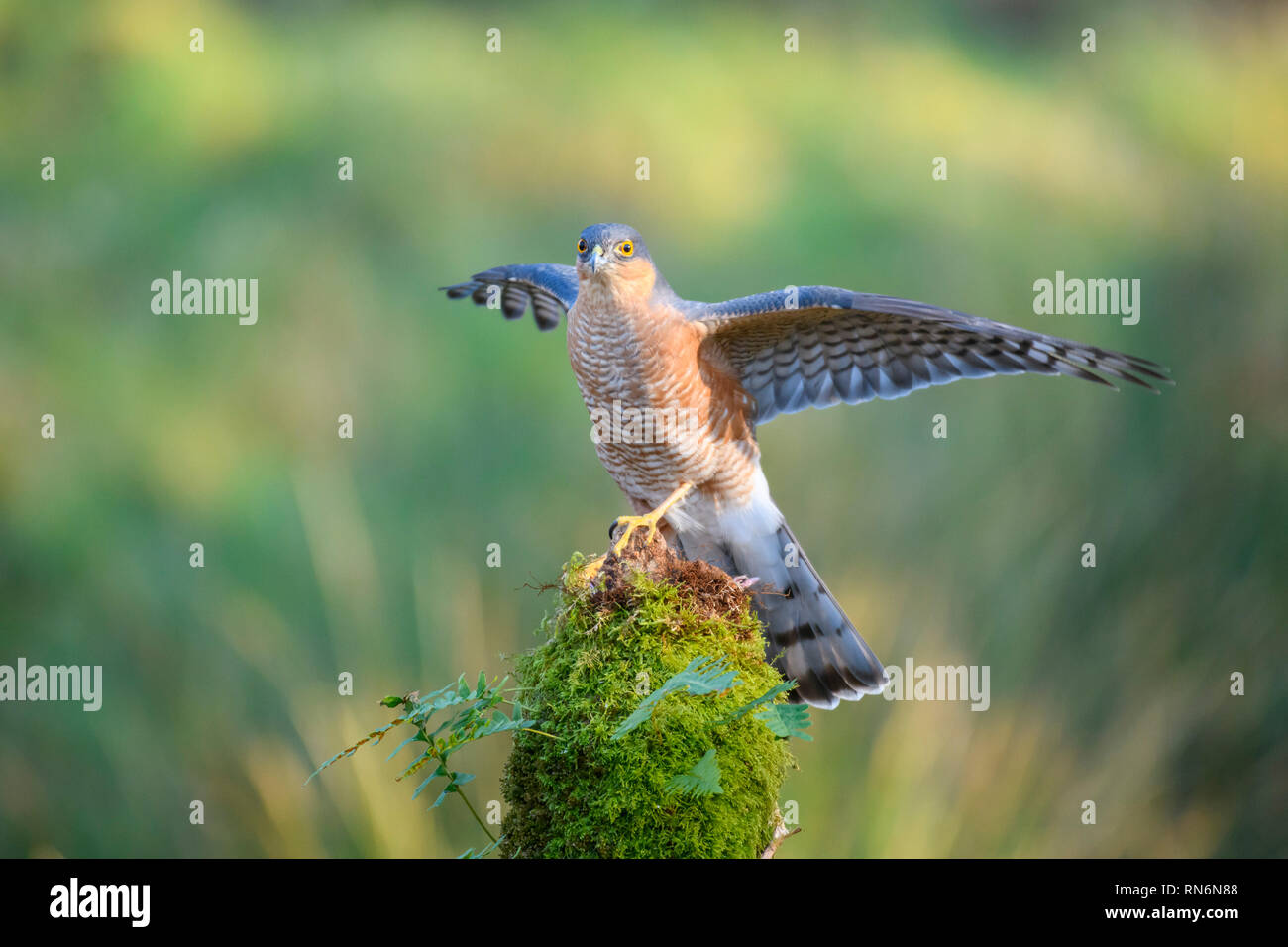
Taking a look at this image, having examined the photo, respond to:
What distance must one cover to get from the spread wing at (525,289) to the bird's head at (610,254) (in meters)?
0.52

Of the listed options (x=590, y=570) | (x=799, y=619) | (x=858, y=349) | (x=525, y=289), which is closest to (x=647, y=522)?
(x=590, y=570)

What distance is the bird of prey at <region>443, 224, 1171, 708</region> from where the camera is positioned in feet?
9.64

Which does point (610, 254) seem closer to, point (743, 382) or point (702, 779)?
point (743, 382)

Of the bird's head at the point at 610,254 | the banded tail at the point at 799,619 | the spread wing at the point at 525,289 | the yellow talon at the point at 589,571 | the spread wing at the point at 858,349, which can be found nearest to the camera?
the yellow talon at the point at 589,571

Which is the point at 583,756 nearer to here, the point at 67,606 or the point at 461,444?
the point at 461,444

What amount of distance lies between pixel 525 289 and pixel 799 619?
1788 millimetres

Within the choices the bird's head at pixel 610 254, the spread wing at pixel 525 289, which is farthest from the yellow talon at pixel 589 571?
the spread wing at pixel 525 289

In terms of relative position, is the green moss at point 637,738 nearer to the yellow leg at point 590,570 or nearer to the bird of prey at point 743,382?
the yellow leg at point 590,570

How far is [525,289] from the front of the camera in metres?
4.12

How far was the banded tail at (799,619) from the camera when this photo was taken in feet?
10.2

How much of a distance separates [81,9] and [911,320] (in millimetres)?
5272

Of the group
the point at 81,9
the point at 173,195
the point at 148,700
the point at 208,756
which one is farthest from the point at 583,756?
the point at 81,9

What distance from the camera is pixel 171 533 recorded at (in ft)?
16.5

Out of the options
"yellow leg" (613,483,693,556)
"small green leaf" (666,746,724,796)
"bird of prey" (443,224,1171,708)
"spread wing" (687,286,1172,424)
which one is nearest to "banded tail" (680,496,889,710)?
"bird of prey" (443,224,1171,708)
